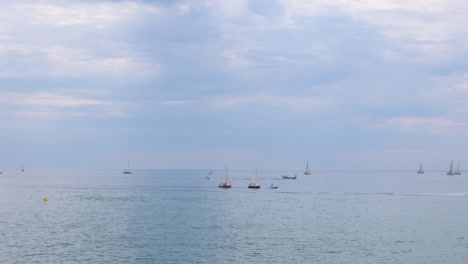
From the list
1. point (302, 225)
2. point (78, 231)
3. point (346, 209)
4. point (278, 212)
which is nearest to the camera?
point (78, 231)

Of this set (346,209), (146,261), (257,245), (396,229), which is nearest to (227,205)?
(346,209)

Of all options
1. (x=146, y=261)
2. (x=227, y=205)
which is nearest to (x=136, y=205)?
(x=227, y=205)

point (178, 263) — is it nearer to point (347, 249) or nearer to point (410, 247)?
point (347, 249)

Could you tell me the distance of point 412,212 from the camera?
111 m

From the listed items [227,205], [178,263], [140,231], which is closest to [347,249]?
[178,263]

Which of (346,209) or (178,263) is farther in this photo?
(346,209)

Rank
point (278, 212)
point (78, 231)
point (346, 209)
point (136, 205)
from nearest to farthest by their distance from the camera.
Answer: point (78, 231) → point (278, 212) → point (346, 209) → point (136, 205)

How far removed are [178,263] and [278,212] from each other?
54.8 metres

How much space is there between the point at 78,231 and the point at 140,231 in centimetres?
909

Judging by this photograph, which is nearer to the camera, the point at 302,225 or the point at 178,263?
the point at 178,263

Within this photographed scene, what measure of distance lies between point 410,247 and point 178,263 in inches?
1182

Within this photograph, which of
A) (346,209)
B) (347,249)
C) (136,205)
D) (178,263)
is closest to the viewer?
(178,263)

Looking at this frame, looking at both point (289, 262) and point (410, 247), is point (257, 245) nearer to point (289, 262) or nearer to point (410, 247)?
point (289, 262)

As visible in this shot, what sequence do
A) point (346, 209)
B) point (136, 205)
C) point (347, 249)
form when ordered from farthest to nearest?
point (136, 205)
point (346, 209)
point (347, 249)
